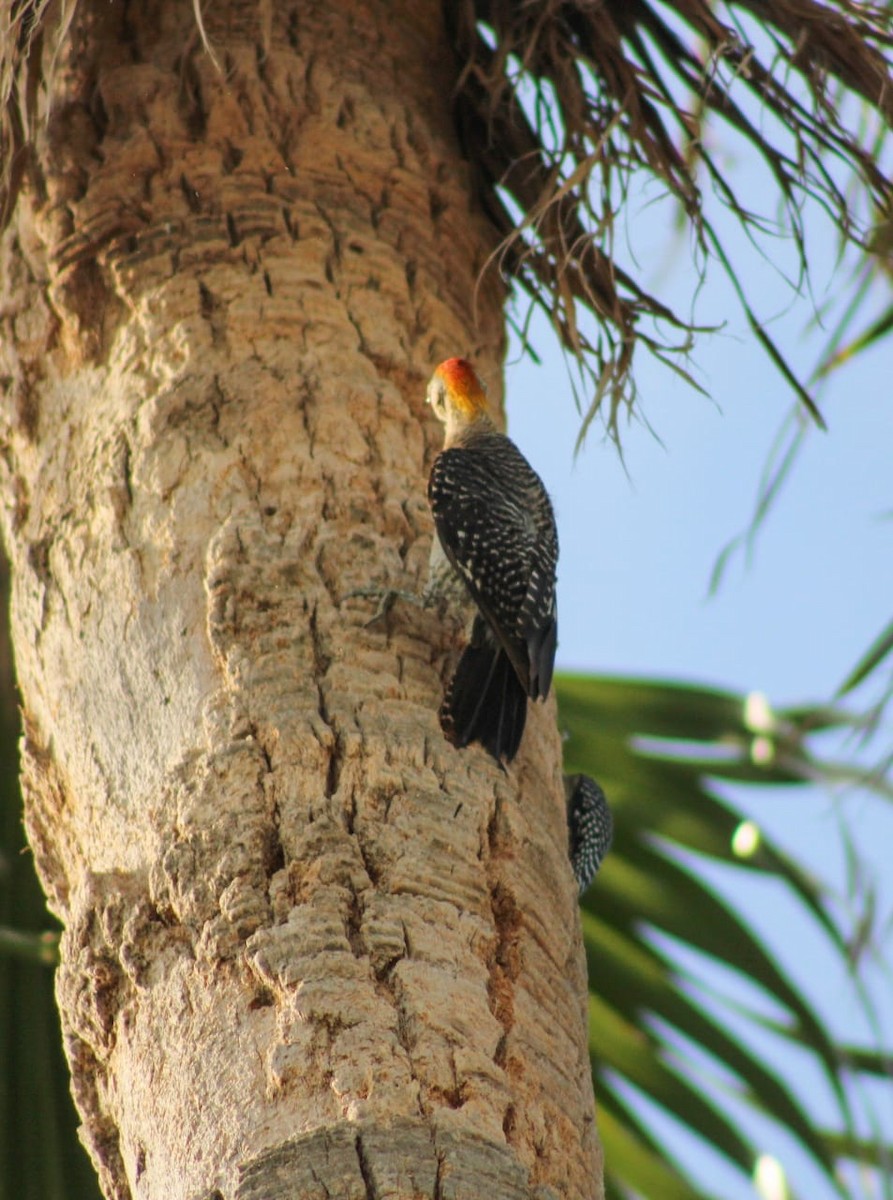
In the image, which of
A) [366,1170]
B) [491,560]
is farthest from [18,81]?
[366,1170]

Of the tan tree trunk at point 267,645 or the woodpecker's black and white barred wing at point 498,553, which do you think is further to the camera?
the woodpecker's black and white barred wing at point 498,553

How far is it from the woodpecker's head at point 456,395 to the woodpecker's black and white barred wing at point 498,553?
7cm

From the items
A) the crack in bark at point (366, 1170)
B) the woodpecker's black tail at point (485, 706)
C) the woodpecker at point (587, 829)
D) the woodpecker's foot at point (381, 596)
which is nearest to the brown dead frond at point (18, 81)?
the woodpecker's foot at point (381, 596)

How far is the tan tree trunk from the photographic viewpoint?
101 inches

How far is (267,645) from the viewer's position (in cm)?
314

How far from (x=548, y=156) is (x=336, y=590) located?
1650 mm

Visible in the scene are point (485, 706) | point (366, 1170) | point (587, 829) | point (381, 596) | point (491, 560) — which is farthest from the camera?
point (587, 829)

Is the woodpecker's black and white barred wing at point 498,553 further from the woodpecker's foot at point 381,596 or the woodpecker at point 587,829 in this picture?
the woodpecker at point 587,829

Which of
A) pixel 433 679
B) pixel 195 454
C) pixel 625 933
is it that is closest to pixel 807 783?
pixel 625 933

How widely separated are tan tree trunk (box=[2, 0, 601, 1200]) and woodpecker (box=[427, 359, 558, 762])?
7cm

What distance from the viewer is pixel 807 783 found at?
407cm

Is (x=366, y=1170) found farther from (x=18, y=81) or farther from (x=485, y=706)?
(x=18, y=81)

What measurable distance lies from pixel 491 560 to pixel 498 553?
68 millimetres

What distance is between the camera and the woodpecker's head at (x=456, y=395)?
4020 mm
